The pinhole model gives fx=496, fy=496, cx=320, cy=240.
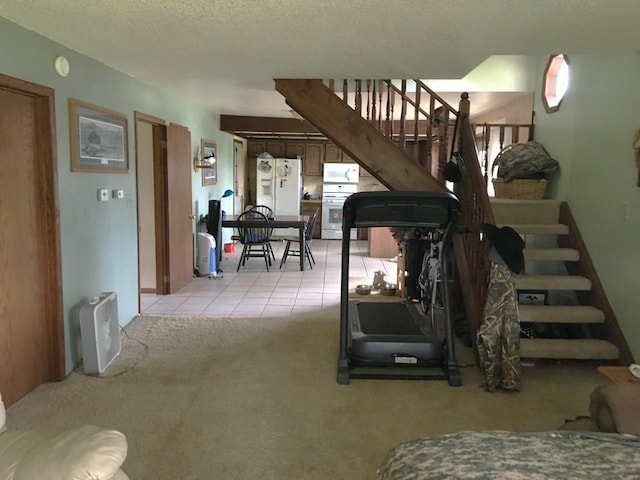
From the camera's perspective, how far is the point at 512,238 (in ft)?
10.8

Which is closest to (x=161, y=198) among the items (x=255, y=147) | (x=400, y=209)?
(x=400, y=209)

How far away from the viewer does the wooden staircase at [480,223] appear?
3.63 m

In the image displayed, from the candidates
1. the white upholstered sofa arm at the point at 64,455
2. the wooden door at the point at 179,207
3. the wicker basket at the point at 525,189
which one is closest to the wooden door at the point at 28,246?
the white upholstered sofa arm at the point at 64,455

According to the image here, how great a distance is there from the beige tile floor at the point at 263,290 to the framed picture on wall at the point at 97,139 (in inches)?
66.0

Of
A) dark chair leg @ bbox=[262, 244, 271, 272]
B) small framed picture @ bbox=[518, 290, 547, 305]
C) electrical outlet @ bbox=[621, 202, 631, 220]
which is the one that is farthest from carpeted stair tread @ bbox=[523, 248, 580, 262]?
dark chair leg @ bbox=[262, 244, 271, 272]

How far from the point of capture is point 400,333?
3725 mm

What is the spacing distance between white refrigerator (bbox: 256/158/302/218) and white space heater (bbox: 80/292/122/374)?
6.87 meters

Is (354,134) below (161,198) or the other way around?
the other way around

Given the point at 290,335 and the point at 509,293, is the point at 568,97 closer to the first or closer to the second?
the point at 509,293

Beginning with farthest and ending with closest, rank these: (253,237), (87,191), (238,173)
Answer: (238,173) → (253,237) → (87,191)

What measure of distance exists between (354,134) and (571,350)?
94.4 inches

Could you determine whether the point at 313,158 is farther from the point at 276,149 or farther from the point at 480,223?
the point at 480,223

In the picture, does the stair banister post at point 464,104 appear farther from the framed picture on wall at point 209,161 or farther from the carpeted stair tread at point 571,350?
the framed picture on wall at point 209,161

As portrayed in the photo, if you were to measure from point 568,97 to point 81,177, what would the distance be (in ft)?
13.5
